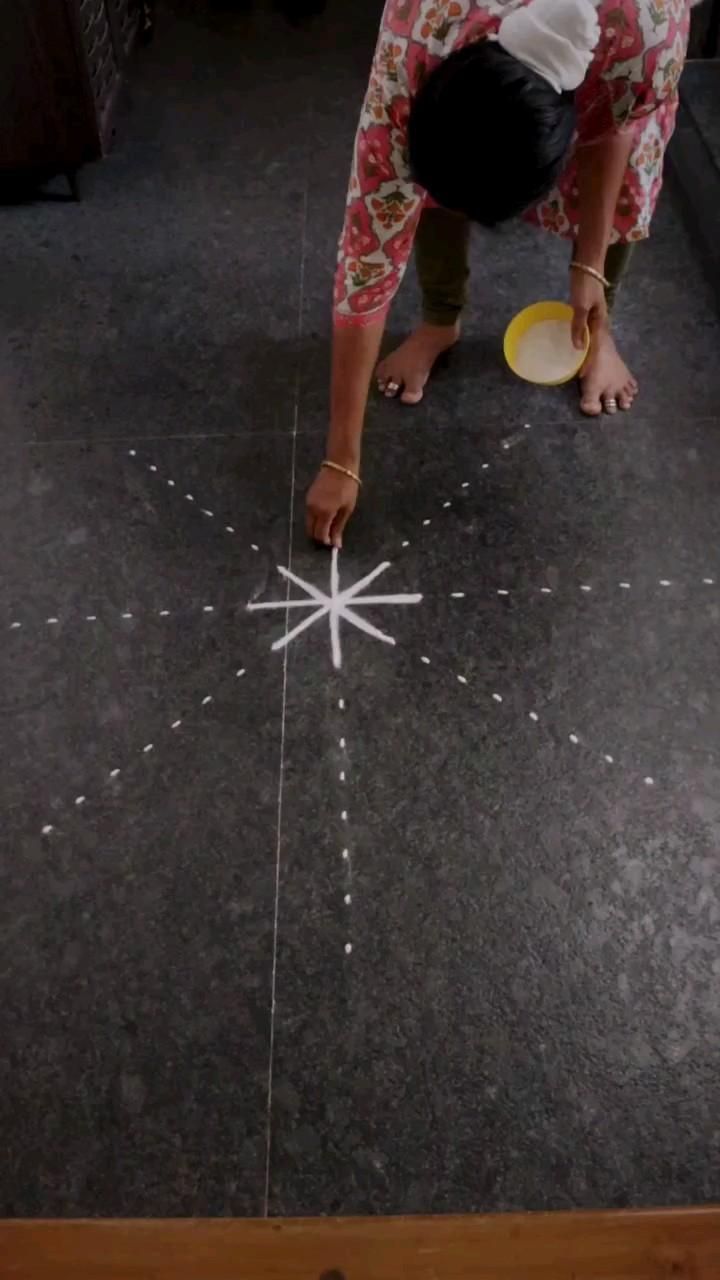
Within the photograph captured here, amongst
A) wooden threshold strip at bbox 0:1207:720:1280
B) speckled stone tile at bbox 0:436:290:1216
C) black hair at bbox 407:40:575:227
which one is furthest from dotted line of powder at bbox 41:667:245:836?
black hair at bbox 407:40:575:227

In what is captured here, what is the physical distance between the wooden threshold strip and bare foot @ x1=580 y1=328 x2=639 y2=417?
3.41ft

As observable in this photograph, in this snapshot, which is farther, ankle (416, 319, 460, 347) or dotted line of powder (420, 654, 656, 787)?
ankle (416, 319, 460, 347)

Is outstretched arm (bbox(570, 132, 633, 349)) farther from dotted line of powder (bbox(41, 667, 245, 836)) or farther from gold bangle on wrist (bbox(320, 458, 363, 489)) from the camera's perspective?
dotted line of powder (bbox(41, 667, 245, 836))

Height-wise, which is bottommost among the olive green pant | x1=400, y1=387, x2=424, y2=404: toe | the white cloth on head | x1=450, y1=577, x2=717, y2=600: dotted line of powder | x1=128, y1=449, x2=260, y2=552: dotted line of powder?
x1=450, y1=577, x2=717, y2=600: dotted line of powder

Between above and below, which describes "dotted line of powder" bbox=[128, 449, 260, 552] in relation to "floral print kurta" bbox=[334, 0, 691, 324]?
below

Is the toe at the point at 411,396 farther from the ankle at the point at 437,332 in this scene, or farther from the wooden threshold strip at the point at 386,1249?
the wooden threshold strip at the point at 386,1249

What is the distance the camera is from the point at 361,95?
2.08 metres

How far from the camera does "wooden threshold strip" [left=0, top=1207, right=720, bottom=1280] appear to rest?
32.4 inches

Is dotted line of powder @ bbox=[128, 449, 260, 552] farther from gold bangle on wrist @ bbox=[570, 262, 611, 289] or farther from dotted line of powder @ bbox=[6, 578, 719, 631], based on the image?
gold bangle on wrist @ bbox=[570, 262, 611, 289]

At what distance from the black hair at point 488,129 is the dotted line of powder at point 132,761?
614 millimetres

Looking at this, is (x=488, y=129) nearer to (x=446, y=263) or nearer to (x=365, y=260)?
(x=365, y=260)

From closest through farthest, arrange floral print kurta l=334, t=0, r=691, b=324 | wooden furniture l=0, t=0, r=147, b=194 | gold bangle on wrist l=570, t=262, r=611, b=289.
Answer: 1. floral print kurta l=334, t=0, r=691, b=324
2. gold bangle on wrist l=570, t=262, r=611, b=289
3. wooden furniture l=0, t=0, r=147, b=194

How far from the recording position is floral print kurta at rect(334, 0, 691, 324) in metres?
0.96

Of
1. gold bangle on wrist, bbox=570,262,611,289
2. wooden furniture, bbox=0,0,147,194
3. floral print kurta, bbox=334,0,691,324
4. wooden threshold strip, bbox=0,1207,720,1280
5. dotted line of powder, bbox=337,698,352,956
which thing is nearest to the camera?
wooden threshold strip, bbox=0,1207,720,1280
